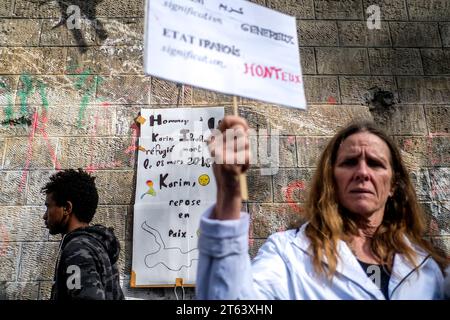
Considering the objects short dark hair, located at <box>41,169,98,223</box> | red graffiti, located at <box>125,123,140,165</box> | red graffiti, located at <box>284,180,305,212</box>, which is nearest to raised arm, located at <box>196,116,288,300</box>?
short dark hair, located at <box>41,169,98,223</box>

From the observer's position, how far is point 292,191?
3.49m

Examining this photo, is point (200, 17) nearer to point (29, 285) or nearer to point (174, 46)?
point (174, 46)

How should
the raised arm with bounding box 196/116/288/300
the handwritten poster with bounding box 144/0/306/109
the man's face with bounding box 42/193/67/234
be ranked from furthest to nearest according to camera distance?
the man's face with bounding box 42/193/67/234, the handwritten poster with bounding box 144/0/306/109, the raised arm with bounding box 196/116/288/300

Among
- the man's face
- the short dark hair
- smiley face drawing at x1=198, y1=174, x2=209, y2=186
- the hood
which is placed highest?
smiley face drawing at x1=198, y1=174, x2=209, y2=186

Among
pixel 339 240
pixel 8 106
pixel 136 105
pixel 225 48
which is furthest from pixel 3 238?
pixel 339 240

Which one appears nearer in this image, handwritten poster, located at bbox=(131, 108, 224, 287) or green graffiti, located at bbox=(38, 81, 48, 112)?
handwritten poster, located at bbox=(131, 108, 224, 287)

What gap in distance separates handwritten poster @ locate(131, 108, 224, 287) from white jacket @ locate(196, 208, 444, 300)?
169cm

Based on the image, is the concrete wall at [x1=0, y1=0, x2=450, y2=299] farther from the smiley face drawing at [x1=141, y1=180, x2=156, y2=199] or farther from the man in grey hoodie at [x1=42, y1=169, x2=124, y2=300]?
the man in grey hoodie at [x1=42, y1=169, x2=124, y2=300]

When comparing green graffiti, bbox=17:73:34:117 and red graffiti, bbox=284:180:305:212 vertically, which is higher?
green graffiti, bbox=17:73:34:117

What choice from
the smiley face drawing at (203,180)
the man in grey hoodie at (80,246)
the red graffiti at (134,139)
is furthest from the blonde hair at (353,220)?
the red graffiti at (134,139)

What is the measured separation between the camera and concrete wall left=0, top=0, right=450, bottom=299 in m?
3.38

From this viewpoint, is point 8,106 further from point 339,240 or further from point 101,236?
point 339,240

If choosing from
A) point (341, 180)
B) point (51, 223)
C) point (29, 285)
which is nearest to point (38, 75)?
point (51, 223)

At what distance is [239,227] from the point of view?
1.34 meters
